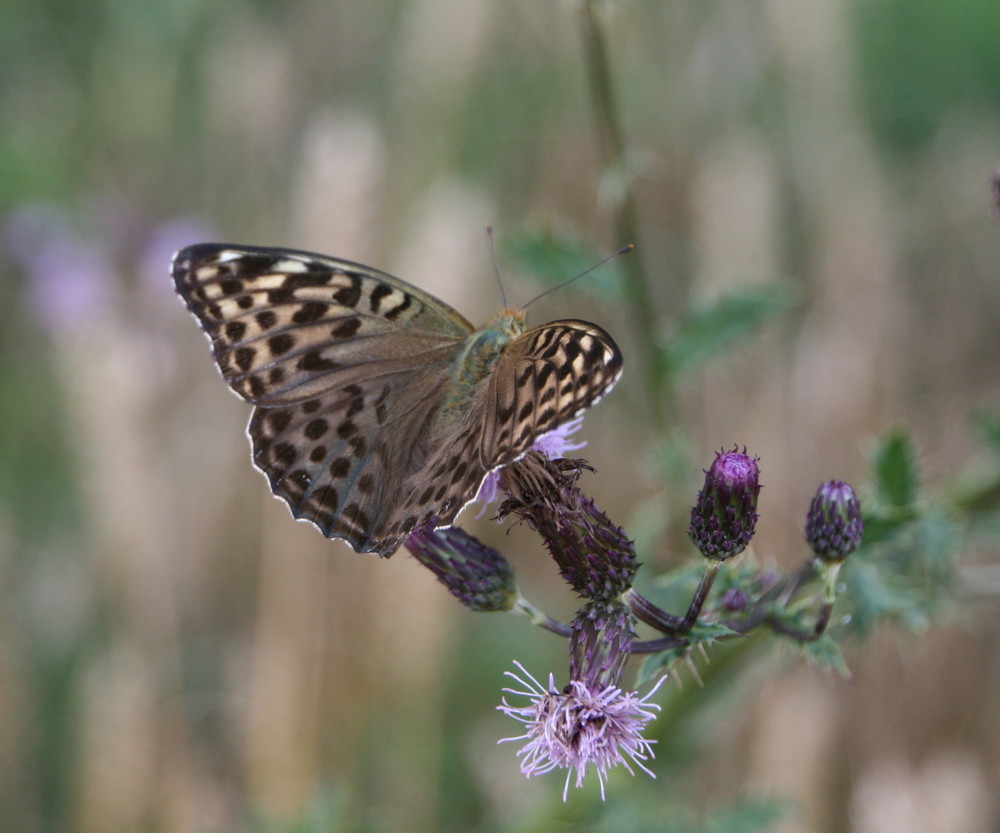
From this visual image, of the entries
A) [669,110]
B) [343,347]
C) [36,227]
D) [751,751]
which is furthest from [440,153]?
[751,751]

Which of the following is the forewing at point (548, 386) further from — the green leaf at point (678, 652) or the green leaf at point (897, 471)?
the green leaf at point (897, 471)

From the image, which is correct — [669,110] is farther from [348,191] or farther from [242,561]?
[242,561]

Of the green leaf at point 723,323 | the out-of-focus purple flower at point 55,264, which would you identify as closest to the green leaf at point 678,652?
the green leaf at point 723,323

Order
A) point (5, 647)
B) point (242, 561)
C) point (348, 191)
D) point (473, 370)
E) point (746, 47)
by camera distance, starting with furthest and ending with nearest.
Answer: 1. point (746, 47)
2. point (242, 561)
3. point (5, 647)
4. point (348, 191)
5. point (473, 370)

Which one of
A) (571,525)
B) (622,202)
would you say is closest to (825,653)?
(571,525)

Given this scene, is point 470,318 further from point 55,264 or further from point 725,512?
point 725,512

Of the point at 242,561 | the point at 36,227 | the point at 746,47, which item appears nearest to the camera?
the point at 242,561

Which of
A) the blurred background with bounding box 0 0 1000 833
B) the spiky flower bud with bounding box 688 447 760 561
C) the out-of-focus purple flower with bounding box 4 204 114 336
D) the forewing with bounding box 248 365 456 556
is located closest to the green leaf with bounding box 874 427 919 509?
the blurred background with bounding box 0 0 1000 833
